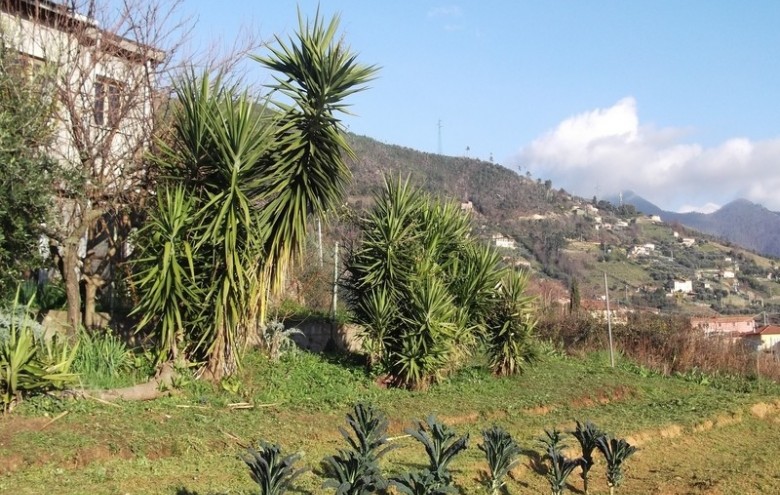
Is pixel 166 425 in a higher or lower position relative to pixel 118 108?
lower

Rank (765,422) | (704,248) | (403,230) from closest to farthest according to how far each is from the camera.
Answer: (403,230), (765,422), (704,248)

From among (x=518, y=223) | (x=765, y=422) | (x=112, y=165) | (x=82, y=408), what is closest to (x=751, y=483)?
(x=765, y=422)

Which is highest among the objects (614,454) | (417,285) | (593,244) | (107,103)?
(593,244)

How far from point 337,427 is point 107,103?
713 cm

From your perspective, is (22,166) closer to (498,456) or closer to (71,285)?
(71,285)

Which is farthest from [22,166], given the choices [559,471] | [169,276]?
[559,471]

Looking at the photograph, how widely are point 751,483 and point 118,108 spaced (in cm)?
1110

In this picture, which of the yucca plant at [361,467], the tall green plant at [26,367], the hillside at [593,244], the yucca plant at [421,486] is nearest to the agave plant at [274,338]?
the tall green plant at [26,367]

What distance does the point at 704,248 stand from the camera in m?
91.3

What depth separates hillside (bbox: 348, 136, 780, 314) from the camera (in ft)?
199

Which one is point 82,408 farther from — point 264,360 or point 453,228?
point 453,228

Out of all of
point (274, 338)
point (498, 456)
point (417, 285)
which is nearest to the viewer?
point (498, 456)

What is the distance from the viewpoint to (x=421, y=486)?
625 centimetres

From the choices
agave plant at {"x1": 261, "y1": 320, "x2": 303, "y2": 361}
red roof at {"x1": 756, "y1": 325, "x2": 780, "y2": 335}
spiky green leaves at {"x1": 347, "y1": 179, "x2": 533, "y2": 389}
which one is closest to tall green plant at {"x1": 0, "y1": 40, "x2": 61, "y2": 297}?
agave plant at {"x1": 261, "y1": 320, "x2": 303, "y2": 361}
